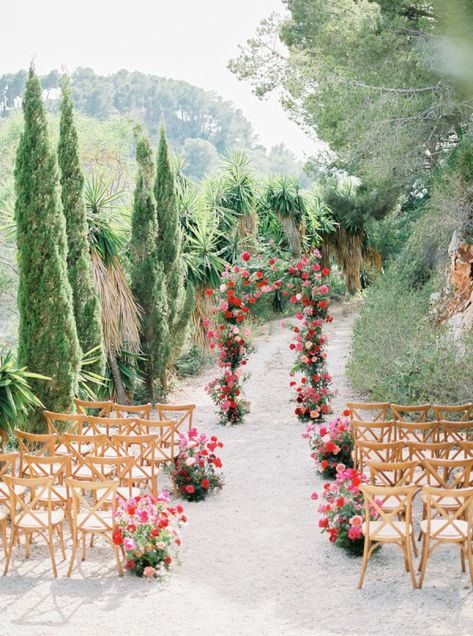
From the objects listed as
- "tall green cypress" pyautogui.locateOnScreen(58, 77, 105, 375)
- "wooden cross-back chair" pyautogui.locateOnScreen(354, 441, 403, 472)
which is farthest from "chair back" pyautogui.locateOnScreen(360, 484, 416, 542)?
"tall green cypress" pyautogui.locateOnScreen(58, 77, 105, 375)

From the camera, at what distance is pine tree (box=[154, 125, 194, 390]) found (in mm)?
14180

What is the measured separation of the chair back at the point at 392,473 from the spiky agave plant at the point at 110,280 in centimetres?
589

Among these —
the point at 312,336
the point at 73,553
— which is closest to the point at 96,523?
the point at 73,553

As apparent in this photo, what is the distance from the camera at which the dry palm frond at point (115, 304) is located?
12.3m

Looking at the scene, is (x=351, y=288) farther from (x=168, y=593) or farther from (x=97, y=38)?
(x=168, y=593)

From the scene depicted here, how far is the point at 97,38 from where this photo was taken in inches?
1083

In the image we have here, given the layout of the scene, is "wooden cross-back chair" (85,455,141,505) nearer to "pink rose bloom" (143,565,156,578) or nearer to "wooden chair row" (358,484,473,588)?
"pink rose bloom" (143,565,156,578)

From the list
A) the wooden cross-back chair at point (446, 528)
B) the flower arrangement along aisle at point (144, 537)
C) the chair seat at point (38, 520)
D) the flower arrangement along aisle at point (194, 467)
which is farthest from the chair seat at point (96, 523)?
the wooden cross-back chair at point (446, 528)

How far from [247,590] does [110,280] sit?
7.08 metres

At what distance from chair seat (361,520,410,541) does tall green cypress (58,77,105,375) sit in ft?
19.2

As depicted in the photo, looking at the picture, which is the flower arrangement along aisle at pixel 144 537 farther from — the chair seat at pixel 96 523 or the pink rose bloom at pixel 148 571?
the chair seat at pixel 96 523

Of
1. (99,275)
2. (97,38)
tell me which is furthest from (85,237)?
(97,38)

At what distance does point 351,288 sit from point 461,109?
1381cm

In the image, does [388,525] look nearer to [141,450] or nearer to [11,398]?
[141,450]
